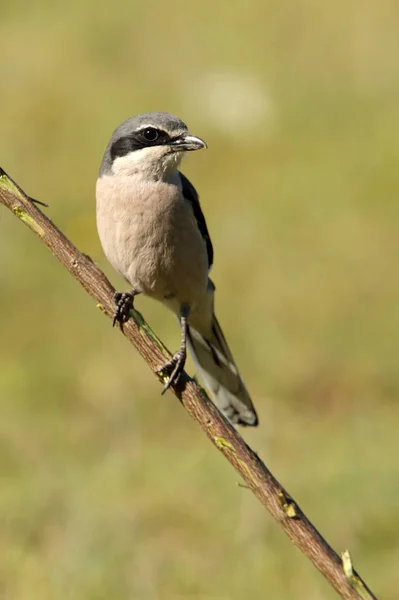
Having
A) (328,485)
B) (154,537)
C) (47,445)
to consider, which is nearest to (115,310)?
(154,537)

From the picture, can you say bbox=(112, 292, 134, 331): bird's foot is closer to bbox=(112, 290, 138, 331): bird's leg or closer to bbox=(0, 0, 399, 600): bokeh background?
bbox=(112, 290, 138, 331): bird's leg

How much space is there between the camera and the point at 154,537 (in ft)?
22.7

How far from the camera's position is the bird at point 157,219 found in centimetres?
505

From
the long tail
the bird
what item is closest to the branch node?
the bird

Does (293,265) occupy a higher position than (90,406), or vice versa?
(90,406)

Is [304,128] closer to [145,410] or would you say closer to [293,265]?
[293,265]

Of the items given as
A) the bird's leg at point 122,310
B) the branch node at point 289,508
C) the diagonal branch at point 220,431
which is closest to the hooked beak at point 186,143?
the bird's leg at point 122,310

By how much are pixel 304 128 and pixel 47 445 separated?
28.0 feet

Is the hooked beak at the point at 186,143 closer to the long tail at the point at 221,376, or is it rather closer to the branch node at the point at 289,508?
the long tail at the point at 221,376

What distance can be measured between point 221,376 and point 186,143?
1213mm

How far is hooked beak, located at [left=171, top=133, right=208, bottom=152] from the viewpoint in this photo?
509 cm

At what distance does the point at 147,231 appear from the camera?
5.04 meters

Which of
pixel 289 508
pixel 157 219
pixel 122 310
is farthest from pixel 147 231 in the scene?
pixel 289 508

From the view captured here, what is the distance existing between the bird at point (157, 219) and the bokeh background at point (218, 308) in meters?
1.72
